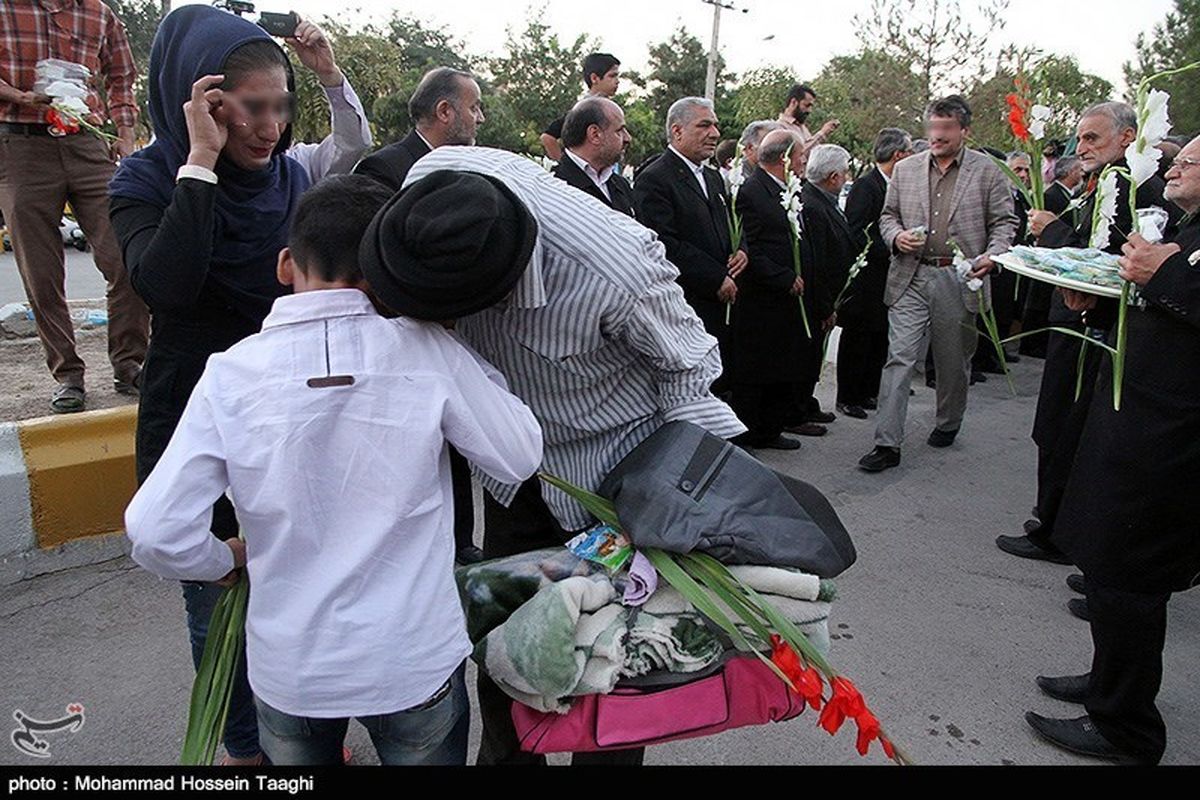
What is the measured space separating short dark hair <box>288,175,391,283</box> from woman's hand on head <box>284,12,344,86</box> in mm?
1161

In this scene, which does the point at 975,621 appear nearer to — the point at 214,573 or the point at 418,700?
the point at 418,700

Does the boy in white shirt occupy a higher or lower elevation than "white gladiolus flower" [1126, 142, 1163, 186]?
lower

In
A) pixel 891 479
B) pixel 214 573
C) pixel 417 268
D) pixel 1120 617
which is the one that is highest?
pixel 417 268

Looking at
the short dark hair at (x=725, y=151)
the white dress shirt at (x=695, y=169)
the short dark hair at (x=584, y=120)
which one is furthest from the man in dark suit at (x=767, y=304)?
the short dark hair at (x=725, y=151)

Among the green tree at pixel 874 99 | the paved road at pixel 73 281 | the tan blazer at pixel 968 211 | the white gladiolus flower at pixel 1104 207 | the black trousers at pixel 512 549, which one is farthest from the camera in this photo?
the green tree at pixel 874 99

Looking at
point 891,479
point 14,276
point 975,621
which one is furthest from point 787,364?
point 14,276

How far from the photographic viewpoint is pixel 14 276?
1086 cm

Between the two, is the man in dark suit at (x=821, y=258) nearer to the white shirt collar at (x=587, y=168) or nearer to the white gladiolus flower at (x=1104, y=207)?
the white shirt collar at (x=587, y=168)

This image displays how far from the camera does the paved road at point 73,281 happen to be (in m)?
9.13

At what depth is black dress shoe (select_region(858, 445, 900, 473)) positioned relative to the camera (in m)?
5.20

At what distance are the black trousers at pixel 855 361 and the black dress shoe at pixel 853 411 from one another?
3 cm

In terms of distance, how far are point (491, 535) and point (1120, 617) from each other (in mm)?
1819

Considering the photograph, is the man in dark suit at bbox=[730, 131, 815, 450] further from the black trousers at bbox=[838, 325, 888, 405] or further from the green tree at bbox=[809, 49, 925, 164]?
the green tree at bbox=[809, 49, 925, 164]

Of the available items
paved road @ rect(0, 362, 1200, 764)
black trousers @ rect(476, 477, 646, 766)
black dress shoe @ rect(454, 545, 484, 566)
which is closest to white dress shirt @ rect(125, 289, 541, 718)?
black trousers @ rect(476, 477, 646, 766)
